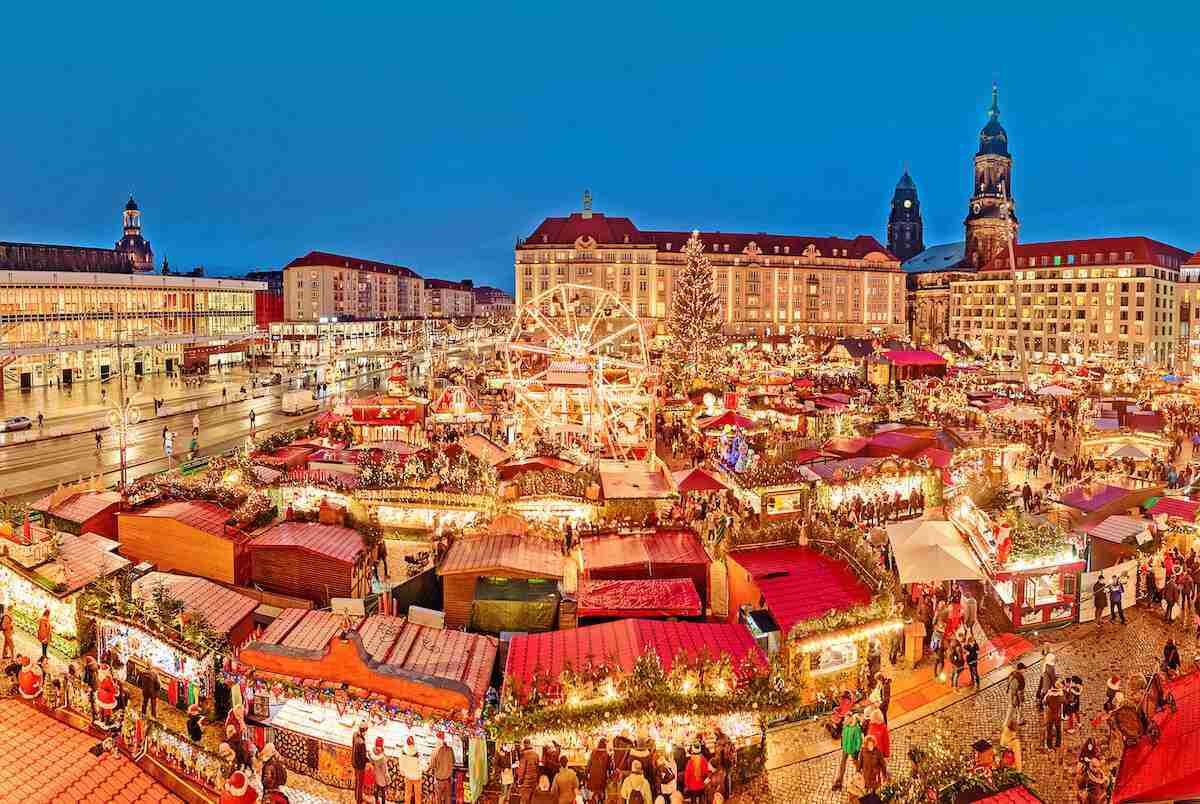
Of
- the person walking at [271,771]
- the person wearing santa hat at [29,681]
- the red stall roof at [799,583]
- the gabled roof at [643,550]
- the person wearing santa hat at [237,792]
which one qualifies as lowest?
the person walking at [271,771]

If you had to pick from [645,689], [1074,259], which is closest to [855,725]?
[645,689]

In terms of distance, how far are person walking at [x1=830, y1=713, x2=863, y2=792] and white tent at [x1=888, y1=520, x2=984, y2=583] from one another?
488 centimetres

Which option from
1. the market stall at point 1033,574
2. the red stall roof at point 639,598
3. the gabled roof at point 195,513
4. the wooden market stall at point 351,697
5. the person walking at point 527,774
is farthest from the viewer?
the gabled roof at point 195,513

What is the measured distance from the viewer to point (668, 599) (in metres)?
13.0

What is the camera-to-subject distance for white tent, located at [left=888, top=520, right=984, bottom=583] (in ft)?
45.3

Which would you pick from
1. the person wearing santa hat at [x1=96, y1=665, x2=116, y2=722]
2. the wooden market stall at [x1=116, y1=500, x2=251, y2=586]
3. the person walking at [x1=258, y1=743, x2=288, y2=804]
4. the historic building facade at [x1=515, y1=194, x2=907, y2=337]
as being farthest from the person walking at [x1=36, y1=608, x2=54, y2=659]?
the historic building facade at [x1=515, y1=194, x2=907, y2=337]

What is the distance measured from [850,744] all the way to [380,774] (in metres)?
5.43

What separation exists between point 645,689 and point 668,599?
364 cm

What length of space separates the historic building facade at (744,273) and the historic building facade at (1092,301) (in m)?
13.0

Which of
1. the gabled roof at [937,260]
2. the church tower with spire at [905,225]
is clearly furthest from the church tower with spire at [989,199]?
the church tower with spire at [905,225]

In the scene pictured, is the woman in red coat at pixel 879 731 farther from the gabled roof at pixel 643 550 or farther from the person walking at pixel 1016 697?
the gabled roof at pixel 643 550

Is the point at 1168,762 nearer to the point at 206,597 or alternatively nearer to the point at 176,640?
the point at 176,640

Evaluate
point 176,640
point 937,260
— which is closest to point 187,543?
point 176,640

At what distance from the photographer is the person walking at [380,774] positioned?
8.83 meters
